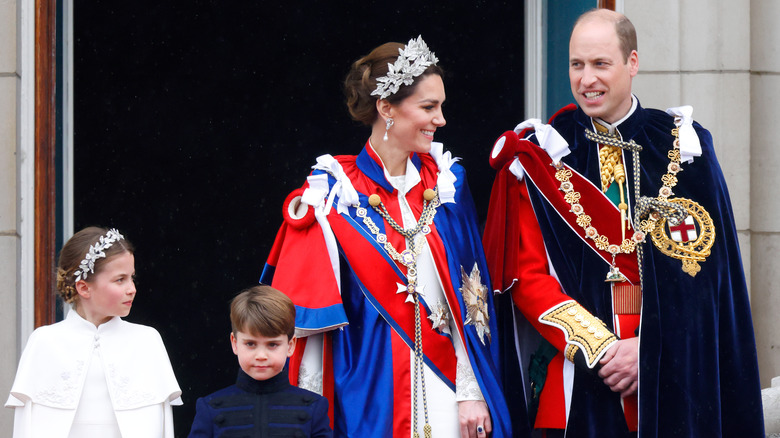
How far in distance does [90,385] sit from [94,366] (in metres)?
0.06

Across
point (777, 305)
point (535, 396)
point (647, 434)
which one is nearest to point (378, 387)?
point (535, 396)

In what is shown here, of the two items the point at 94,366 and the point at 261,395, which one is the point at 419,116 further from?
the point at 94,366

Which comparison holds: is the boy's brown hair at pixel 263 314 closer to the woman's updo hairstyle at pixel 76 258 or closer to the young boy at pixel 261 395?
the young boy at pixel 261 395

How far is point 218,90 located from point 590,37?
4596 millimetres

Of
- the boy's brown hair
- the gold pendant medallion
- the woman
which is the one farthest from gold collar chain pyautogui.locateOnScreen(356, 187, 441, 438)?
the gold pendant medallion

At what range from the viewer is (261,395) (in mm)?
3758

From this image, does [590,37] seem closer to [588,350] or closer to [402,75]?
[402,75]

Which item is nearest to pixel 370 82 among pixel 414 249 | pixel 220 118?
pixel 414 249

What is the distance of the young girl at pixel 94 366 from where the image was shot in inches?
154

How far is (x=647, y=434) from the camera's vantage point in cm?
412

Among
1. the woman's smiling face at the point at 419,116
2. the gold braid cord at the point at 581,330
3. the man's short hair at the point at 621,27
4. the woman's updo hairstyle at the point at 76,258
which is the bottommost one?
the gold braid cord at the point at 581,330

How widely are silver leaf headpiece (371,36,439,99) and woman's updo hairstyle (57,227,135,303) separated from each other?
1.11 meters

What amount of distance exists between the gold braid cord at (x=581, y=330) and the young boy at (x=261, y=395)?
0.93 meters

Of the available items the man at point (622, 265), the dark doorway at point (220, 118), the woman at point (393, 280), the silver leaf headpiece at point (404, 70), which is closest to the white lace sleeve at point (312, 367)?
the woman at point (393, 280)
